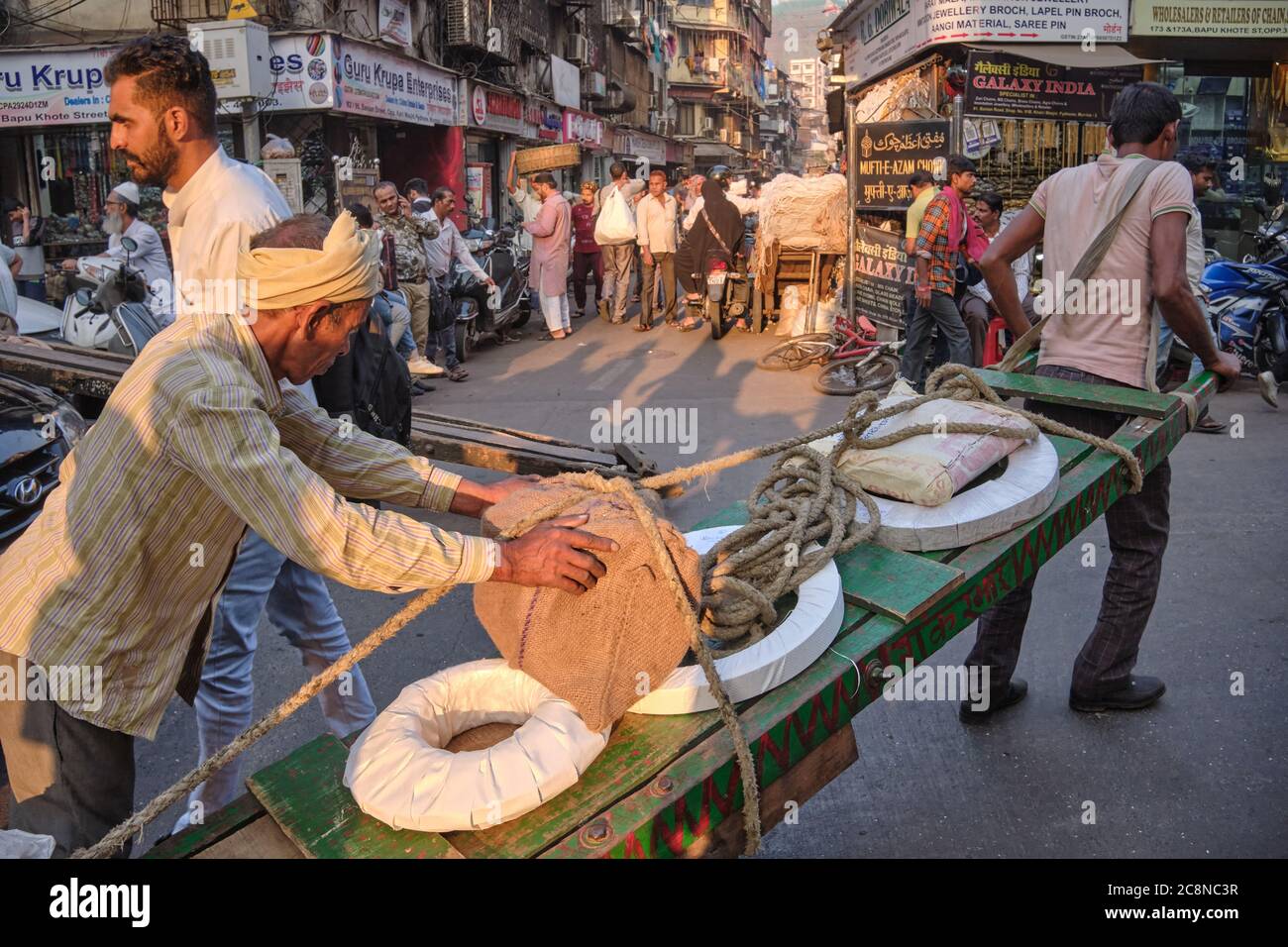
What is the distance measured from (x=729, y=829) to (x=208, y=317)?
4.95 ft

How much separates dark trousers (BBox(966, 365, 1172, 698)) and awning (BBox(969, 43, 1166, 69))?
10.6 m

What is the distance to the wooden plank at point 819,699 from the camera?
5.88 ft

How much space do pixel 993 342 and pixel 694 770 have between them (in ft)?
26.0

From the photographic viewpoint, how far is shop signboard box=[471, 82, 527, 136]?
2458cm

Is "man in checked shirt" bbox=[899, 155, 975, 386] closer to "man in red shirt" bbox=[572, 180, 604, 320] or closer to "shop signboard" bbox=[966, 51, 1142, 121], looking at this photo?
"shop signboard" bbox=[966, 51, 1142, 121]

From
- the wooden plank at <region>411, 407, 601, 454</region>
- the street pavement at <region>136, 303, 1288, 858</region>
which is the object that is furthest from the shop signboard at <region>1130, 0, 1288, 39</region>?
the wooden plank at <region>411, 407, 601, 454</region>

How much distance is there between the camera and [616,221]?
45.4ft

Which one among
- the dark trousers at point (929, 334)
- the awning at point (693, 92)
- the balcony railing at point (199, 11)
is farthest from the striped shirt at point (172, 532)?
the awning at point (693, 92)

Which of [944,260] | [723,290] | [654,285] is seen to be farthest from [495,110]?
[944,260]
